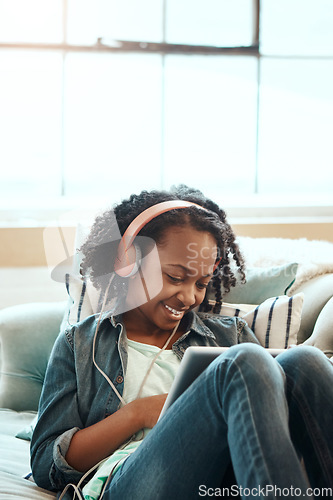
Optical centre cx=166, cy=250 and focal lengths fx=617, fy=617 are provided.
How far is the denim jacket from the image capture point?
43.7 inches

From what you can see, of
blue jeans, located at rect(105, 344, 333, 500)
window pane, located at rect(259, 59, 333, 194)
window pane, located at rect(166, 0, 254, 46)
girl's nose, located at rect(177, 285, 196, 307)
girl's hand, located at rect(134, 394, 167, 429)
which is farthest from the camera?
window pane, located at rect(259, 59, 333, 194)

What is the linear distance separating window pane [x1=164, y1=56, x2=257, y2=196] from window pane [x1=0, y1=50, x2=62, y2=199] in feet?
1.62

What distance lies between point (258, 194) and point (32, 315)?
4.92ft

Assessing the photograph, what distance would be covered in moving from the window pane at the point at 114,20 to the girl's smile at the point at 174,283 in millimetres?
1639

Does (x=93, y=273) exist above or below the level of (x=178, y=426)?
above

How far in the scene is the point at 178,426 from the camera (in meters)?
0.90

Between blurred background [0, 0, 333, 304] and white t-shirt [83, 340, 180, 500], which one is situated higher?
blurred background [0, 0, 333, 304]

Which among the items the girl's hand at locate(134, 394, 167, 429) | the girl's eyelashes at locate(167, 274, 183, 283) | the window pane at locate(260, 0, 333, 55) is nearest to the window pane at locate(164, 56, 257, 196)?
the window pane at locate(260, 0, 333, 55)

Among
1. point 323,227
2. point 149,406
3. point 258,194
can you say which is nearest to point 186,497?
point 149,406

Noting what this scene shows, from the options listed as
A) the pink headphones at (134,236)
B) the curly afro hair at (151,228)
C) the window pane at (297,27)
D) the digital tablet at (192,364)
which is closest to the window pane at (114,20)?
the window pane at (297,27)

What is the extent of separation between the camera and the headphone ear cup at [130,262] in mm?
1319

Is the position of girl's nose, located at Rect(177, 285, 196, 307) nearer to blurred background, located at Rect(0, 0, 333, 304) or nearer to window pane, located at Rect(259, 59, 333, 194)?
blurred background, located at Rect(0, 0, 333, 304)

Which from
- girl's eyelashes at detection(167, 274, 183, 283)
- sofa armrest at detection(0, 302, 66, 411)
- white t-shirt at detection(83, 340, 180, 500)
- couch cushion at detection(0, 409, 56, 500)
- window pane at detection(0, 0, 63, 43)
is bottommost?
couch cushion at detection(0, 409, 56, 500)

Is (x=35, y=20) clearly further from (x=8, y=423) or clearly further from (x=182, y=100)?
(x=8, y=423)
